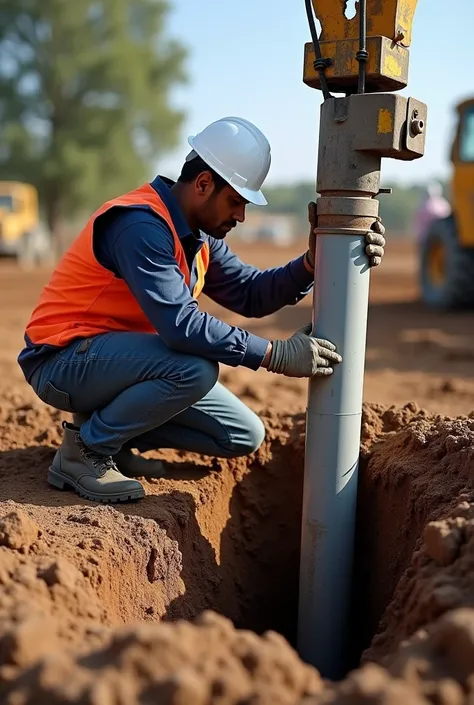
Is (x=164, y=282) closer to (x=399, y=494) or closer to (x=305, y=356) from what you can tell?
(x=305, y=356)

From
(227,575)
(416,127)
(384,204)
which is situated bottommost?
(227,575)

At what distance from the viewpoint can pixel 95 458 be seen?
9.91ft

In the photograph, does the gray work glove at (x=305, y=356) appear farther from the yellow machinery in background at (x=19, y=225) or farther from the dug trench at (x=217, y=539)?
the yellow machinery in background at (x=19, y=225)

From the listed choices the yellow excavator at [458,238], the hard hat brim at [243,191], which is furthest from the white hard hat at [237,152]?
the yellow excavator at [458,238]

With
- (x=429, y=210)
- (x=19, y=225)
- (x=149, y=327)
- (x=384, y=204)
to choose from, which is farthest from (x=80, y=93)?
(x=384, y=204)

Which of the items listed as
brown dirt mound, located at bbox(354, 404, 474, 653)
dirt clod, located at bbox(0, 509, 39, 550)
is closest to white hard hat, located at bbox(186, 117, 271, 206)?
brown dirt mound, located at bbox(354, 404, 474, 653)

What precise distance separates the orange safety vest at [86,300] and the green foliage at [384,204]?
5015cm

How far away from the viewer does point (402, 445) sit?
3148 millimetres

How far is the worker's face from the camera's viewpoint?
288 cm

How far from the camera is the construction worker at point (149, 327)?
271 cm

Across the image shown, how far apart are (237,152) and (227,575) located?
167cm

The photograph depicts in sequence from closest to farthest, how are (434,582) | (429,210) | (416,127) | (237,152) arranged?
(434,582) < (416,127) < (237,152) < (429,210)

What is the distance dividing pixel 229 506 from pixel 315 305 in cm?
110

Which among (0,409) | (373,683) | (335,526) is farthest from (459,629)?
(0,409)
